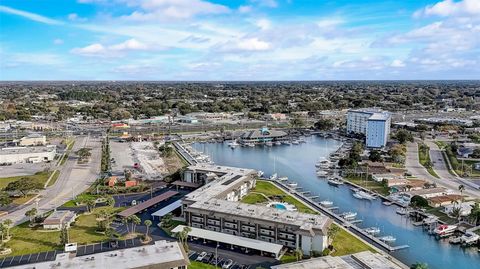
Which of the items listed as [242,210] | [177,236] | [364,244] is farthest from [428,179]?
[177,236]

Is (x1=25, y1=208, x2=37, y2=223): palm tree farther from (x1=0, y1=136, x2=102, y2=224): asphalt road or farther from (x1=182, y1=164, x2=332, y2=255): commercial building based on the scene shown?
(x1=182, y1=164, x2=332, y2=255): commercial building

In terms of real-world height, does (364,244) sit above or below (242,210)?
below

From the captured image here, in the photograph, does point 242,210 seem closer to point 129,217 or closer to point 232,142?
point 129,217

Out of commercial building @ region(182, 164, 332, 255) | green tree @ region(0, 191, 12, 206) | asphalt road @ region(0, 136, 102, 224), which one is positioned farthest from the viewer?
asphalt road @ region(0, 136, 102, 224)

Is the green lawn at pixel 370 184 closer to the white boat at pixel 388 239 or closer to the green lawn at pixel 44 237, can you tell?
the white boat at pixel 388 239

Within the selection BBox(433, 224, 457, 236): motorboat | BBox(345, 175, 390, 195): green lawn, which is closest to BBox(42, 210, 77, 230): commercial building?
BBox(433, 224, 457, 236): motorboat

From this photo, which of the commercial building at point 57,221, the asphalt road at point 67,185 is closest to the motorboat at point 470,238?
the commercial building at point 57,221
